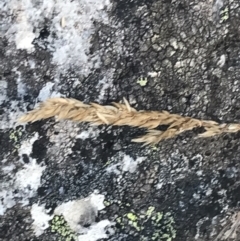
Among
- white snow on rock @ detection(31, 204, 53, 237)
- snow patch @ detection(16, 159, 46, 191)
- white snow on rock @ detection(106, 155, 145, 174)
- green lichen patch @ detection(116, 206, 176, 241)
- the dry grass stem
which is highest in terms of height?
the dry grass stem

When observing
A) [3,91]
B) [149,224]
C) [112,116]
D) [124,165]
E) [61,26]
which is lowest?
[149,224]

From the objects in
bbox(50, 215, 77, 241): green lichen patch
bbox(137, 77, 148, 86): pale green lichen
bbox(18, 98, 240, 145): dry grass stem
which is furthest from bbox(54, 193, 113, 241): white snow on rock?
bbox(137, 77, 148, 86): pale green lichen

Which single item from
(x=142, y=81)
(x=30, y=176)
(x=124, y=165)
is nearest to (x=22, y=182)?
(x=30, y=176)

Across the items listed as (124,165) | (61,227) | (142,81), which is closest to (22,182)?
(61,227)

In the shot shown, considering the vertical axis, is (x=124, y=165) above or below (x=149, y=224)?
above

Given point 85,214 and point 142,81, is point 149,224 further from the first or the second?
point 142,81

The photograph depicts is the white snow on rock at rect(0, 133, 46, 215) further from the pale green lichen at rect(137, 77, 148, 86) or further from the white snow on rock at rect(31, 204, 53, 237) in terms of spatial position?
the pale green lichen at rect(137, 77, 148, 86)
